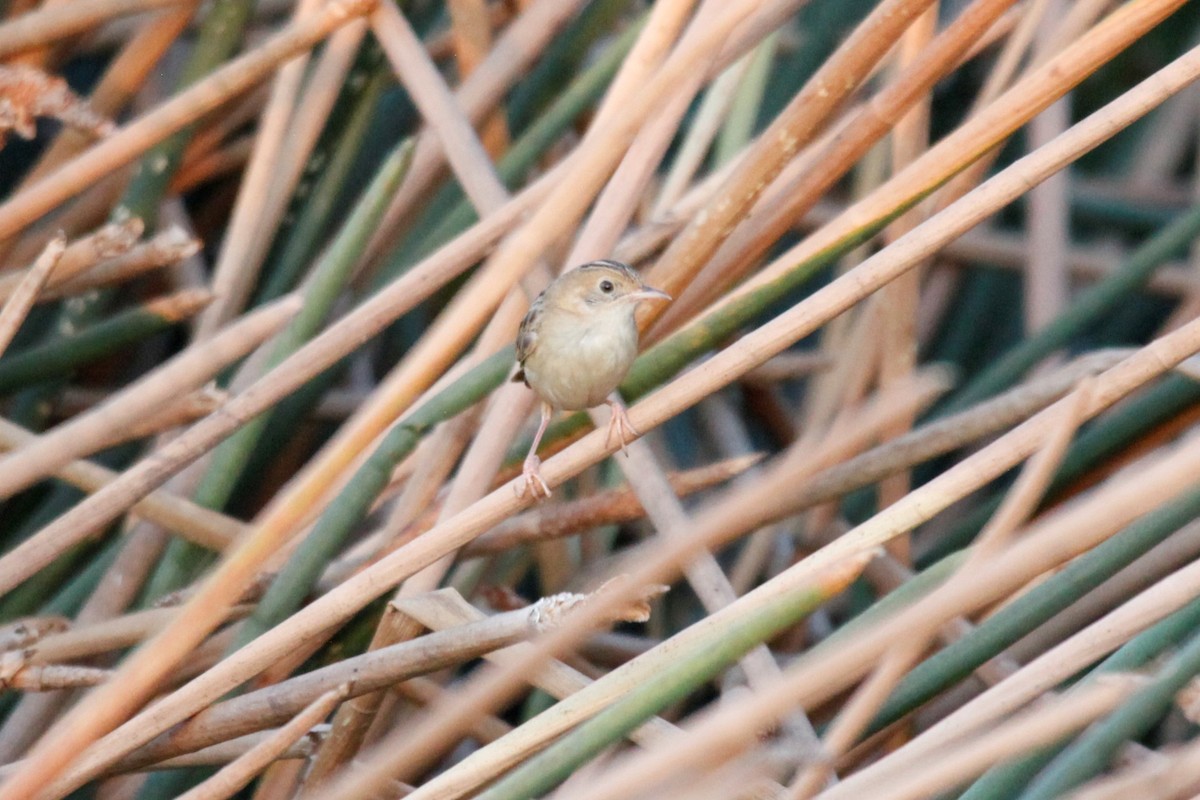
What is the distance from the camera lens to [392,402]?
5.90 feet

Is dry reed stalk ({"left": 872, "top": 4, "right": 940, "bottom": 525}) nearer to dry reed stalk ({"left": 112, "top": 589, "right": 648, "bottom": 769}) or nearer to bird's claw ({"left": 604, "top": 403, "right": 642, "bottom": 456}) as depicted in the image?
bird's claw ({"left": 604, "top": 403, "right": 642, "bottom": 456})

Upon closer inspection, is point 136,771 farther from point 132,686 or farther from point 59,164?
point 59,164

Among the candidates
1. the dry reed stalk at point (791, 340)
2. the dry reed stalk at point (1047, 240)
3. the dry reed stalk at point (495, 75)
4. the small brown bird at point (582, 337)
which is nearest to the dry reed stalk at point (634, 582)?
the dry reed stalk at point (791, 340)

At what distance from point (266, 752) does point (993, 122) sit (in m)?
1.49

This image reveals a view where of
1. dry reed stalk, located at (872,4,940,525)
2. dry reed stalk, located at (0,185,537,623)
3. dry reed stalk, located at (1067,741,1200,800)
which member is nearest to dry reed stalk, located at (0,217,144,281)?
dry reed stalk, located at (0,185,537,623)

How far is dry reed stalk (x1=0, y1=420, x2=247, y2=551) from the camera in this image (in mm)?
2600

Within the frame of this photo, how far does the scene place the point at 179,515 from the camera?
261cm

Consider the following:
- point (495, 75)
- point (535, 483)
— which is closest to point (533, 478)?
point (535, 483)

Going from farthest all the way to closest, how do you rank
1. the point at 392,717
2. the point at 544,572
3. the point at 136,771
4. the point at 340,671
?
the point at 544,572, the point at 392,717, the point at 136,771, the point at 340,671

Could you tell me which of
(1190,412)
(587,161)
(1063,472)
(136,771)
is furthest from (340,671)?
(1190,412)

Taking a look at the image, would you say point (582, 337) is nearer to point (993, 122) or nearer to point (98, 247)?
point (993, 122)

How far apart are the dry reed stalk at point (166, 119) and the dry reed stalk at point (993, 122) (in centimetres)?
117

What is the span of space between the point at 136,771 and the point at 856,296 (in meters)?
1.37

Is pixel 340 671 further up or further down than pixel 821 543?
further down
